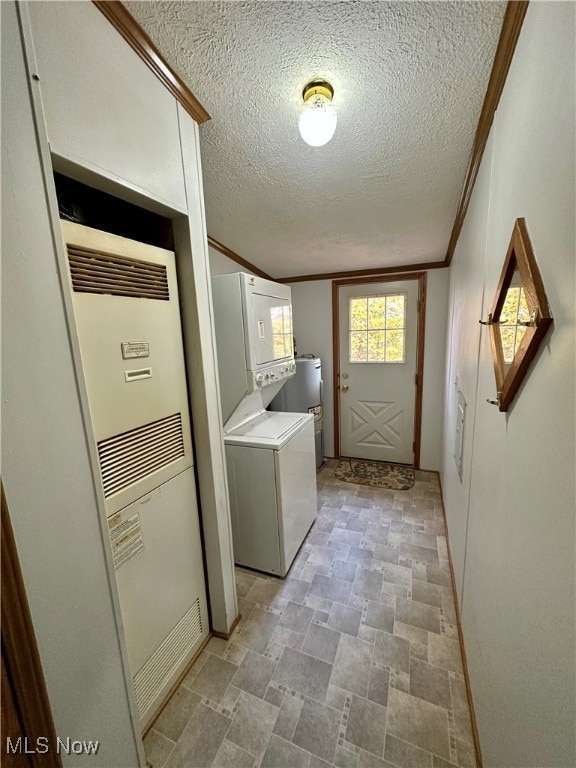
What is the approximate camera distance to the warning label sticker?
998 mm

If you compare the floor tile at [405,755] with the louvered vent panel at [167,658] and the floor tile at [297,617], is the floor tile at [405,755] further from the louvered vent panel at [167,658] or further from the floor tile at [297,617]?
the louvered vent panel at [167,658]

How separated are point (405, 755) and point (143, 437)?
150 cm

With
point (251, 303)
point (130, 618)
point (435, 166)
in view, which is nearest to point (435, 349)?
point (435, 166)

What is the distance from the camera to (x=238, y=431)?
193 cm

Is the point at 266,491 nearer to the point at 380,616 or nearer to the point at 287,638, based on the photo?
the point at 287,638

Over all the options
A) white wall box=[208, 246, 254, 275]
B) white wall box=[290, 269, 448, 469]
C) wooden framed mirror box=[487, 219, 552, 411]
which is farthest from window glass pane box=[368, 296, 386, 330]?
wooden framed mirror box=[487, 219, 552, 411]

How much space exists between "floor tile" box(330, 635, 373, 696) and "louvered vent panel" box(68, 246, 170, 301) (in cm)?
182

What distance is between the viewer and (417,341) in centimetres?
307

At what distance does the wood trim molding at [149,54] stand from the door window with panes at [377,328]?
7.85 ft

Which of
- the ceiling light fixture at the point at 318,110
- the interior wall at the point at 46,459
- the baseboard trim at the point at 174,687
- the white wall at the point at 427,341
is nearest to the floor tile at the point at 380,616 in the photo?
the baseboard trim at the point at 174,687

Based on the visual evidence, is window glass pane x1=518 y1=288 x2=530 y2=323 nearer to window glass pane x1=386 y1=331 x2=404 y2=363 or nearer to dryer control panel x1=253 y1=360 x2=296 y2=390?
dryer control panel x1=253 y1=360 x2=296 y2=390

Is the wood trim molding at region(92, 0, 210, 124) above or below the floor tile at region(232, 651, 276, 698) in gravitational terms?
above

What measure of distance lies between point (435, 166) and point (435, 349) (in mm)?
1916

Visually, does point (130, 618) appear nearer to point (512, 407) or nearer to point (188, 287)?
point (188, 287)
